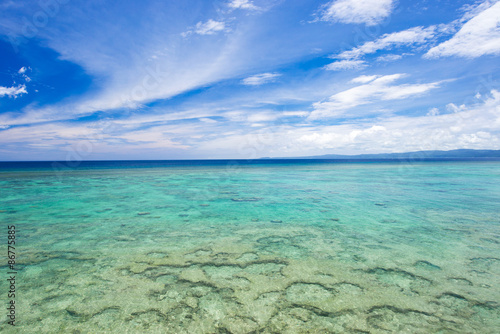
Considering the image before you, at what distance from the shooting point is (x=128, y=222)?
6852 millimetres

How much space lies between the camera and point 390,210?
27.0 ft

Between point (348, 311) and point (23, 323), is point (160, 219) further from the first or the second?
point (348, 311)

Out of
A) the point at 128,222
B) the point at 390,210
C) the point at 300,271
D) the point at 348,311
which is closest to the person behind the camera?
the point at 348,311

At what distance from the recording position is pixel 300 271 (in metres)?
3.69

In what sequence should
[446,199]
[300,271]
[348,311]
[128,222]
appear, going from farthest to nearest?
1. [446,199]
2. [128,222]
3. [300,271]
4. [348,311]

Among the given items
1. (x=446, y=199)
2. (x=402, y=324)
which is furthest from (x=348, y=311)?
(x=446, y=199)

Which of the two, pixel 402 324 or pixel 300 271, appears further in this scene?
pixel 300 271

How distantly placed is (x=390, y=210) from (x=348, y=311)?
6.69 m

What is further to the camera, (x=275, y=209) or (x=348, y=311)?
(x=275, y=209)

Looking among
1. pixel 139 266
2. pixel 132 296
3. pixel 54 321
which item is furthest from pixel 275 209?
pixel 54 321

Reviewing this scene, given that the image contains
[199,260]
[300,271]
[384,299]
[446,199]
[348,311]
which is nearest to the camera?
[348,311]

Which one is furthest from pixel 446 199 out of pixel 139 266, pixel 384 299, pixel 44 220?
pixel 44 220

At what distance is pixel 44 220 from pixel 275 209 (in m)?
7.23

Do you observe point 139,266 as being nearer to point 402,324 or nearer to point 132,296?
point 132,296
